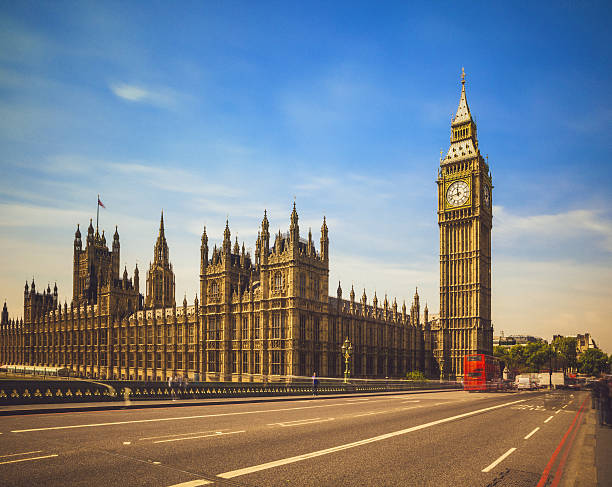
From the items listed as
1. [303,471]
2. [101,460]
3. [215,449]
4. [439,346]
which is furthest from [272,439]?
[439,346]

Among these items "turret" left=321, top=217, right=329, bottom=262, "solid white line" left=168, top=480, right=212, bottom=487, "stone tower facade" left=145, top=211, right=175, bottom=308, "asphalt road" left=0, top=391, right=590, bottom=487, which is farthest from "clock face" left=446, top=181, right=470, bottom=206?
"solid white line" left=168, top=480, right=212, bottom=487

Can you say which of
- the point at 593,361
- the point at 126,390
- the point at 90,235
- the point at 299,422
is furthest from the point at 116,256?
the point at 593,361

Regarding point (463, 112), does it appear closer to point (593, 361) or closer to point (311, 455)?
point (593, 361)

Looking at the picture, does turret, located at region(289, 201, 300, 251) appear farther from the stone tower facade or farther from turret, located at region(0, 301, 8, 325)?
turret, located at region(0, 301, 8, 325)

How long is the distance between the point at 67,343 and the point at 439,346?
78.2 metres

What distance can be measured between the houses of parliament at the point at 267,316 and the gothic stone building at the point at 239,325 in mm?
188

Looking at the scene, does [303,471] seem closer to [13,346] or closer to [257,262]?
[257,262]

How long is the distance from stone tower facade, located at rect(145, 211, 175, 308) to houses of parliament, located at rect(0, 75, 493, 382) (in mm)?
214

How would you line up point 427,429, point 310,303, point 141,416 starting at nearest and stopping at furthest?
point 427,429 → point 141,416 → point 310,303

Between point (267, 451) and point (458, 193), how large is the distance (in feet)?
297

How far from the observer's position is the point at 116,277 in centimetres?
10988

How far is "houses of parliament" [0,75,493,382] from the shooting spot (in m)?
64.9

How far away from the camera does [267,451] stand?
44.2ft

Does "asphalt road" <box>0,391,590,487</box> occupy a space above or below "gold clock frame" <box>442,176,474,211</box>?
below
